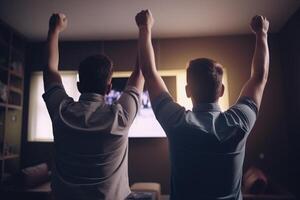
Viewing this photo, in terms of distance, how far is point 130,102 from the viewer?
0.88 m

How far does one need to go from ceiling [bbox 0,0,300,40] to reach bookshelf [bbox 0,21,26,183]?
219mm

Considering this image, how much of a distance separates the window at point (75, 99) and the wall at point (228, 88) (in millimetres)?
97

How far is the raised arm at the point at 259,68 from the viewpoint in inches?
36.0

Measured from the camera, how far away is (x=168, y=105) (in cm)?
81

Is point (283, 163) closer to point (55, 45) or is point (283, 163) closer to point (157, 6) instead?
point (157, 6)

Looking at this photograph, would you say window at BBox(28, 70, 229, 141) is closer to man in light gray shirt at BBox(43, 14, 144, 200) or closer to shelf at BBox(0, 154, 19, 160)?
shelf at BBox(0, 154, 19, 160)

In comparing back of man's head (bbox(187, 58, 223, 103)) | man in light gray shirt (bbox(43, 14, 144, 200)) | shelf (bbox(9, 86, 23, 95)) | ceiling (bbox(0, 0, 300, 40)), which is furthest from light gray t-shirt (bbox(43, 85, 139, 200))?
shelf (bbox(9, 86, 23, 95))

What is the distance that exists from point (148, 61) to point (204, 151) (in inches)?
14.3

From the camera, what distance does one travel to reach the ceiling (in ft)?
9.44

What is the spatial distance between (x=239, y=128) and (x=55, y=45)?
2.59 ft

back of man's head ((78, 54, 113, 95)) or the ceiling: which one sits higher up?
the ceiling

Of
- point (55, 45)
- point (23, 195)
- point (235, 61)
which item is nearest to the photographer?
point (55, 45)

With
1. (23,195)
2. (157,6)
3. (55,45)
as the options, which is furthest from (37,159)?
(55,45)

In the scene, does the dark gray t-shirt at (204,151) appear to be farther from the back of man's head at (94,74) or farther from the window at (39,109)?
the window at (39,109)
